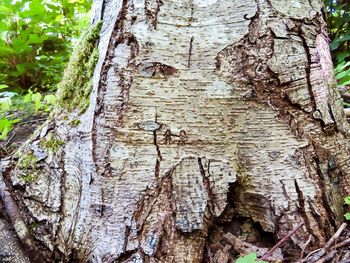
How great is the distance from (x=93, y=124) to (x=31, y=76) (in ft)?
7.99

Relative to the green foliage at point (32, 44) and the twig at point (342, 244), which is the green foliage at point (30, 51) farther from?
the twig at point (342, 244)

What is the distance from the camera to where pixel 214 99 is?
1.31 meters

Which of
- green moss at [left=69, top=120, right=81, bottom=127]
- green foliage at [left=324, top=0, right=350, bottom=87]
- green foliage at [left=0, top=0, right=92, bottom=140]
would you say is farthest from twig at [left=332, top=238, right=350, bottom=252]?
green foliage at [left=324, top=0, right=350, bottom=87]

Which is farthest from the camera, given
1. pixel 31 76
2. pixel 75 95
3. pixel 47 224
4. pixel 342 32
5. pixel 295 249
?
pixel 342 32

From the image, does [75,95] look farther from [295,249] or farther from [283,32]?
[295,249]

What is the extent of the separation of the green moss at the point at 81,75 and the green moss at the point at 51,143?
0.14 m

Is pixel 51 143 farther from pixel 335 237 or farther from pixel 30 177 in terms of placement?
pixel 335 237

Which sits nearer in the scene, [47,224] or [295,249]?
[295,249]

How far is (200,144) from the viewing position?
1297 millimetres

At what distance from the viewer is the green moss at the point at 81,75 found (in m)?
1.45

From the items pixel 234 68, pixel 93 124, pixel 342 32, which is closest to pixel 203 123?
pixel 234 68

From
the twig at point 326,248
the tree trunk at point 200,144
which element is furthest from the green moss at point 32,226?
the twig at point 326,248

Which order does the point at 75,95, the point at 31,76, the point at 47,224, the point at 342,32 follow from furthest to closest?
the point at 342,32 → the point at 31,76 → the point at 75,95 → the point at 47,224

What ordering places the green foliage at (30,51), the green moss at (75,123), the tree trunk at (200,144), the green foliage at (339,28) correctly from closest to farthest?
the tree trunk at (200,144) < the green moss at (75,123) < the green foliage at (30,51) < the green foliage at (339,28)
